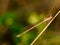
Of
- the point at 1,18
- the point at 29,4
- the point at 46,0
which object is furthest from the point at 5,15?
the point at 46,0

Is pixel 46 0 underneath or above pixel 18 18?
above

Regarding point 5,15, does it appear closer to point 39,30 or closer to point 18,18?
point 18,18

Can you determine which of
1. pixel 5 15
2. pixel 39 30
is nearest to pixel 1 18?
pixel 5 15

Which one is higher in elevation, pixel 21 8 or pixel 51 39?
pixel 21 8

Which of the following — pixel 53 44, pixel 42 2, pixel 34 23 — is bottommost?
pixel 53 44

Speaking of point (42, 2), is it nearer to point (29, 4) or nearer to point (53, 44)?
point (29, 4)

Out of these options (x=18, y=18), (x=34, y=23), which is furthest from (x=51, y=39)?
(x=18, y=18)

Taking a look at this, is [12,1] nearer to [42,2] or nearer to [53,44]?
[42,2]
